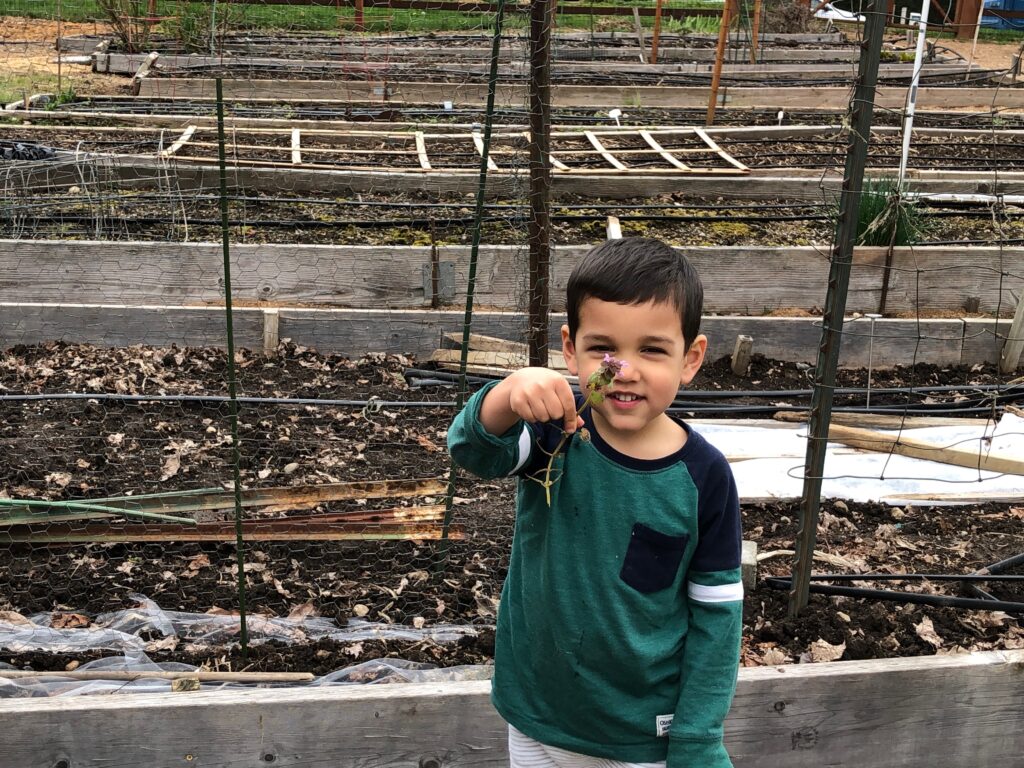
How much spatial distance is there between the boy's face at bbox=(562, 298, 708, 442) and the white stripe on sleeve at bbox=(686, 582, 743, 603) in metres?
0.30

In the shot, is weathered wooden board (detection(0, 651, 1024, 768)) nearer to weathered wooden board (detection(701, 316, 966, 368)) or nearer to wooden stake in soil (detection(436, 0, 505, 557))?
wooden stake in soil (detection(436, 0, 505, 557))

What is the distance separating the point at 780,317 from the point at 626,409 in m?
4.85

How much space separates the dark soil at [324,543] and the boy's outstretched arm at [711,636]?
1483 millimetres

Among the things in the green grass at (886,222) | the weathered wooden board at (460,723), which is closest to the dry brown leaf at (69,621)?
the weathered wooden board at (460,723)

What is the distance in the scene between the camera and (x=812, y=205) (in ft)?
27.5

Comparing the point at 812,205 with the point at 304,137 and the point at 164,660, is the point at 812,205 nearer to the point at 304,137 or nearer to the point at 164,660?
the point at 304,137

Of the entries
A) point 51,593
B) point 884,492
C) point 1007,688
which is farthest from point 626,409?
point 884,492

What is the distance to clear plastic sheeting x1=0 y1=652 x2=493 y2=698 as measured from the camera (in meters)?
2.91

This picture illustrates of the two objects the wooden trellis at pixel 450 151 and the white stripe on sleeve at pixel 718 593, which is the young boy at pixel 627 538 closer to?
the white stripe on sleeve at pixel 718 593

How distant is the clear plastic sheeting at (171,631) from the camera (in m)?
3.26

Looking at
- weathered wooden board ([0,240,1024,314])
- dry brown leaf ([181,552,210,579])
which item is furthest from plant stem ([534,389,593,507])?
weathered wooden board ([0,240,1024,314])

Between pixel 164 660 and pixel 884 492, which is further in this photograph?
pixel 884 492

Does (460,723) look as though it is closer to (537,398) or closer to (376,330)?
(537,398)

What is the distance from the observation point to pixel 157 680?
117 inches
